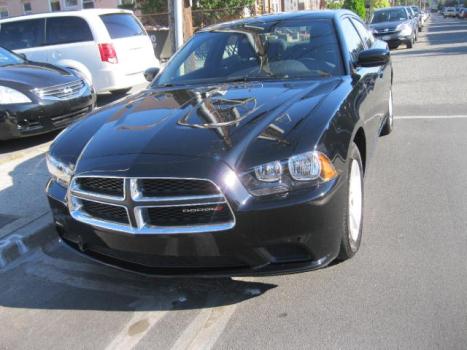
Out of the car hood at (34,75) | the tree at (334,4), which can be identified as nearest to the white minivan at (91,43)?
the car hood at (34,75)

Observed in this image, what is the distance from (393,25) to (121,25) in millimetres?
12632

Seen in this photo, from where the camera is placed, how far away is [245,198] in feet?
9.24

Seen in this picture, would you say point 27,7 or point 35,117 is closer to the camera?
point 35,117

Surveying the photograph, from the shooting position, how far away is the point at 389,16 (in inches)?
841

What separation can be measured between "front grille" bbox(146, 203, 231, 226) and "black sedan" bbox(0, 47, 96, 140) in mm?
4487

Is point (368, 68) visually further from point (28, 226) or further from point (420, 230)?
point (28, 226)

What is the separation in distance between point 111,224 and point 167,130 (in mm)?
668

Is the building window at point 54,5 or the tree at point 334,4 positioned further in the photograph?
the tree at point 334,4

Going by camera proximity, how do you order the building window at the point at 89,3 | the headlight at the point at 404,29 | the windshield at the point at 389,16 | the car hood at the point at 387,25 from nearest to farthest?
1. the headlight at the point at 404,29
2. the car hood at the point at 387,25
3. the windshield at the point at 389,16
4. the building window at the point at 89,3

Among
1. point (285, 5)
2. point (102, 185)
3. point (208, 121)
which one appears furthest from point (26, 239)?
point (285, 5)

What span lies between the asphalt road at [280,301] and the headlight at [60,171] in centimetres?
77

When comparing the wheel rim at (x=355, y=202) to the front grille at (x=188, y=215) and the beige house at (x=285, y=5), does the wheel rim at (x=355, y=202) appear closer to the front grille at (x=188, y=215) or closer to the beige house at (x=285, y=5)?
the front grille at (x=188, y=215)

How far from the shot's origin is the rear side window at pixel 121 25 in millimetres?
9902

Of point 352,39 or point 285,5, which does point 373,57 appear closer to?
point 352,39
